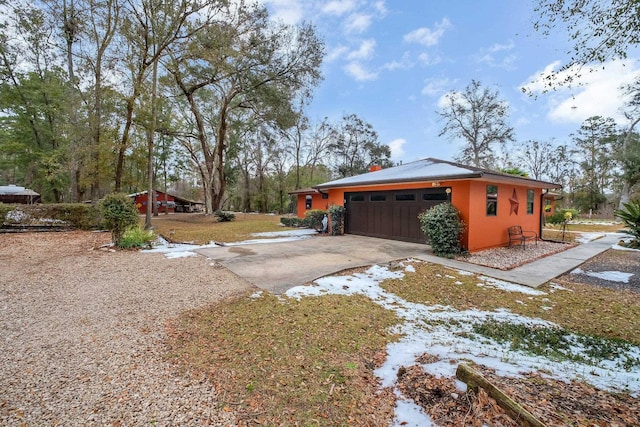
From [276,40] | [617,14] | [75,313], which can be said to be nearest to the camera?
[617,14]

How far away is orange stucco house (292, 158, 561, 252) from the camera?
26.7 ft

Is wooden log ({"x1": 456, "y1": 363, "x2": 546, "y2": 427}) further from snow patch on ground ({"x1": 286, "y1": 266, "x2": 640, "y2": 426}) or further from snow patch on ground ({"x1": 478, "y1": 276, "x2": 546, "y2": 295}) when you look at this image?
snow patch on ground ({"x1": 478, "y1": 276, "x2": 546, "y2": 295})

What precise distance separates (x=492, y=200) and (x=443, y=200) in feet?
5.18

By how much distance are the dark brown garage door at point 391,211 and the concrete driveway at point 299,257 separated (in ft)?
1.62

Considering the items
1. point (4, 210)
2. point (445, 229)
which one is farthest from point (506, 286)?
point (4, 210)

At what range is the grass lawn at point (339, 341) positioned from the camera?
84.3 inches

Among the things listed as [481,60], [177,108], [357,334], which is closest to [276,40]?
[481,60]

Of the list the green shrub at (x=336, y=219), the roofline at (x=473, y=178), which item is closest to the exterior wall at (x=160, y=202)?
the green shrub at (x=336, y=219)

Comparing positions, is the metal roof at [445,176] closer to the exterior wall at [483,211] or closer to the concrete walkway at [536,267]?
the exterior wall at [483,211]

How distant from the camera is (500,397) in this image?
6.26 ft

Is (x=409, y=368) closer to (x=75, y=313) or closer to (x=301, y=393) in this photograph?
(x=301, y=393)

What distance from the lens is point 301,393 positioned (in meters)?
2.31

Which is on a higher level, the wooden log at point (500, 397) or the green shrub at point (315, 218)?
the green shrub at point (315, 218)

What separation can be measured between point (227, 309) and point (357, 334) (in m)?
1.94
